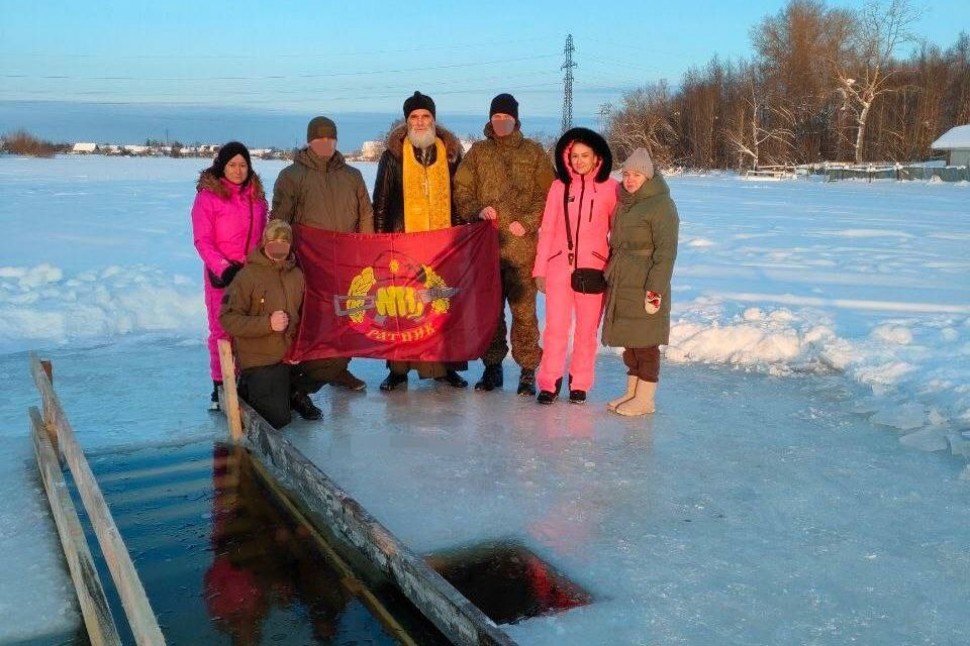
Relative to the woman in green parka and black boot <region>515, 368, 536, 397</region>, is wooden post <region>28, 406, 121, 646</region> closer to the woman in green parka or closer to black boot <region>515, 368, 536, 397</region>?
black boot <region>515, 368, 536, 397</region>


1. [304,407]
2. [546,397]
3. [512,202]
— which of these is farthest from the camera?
[512,202]

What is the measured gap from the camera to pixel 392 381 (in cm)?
570

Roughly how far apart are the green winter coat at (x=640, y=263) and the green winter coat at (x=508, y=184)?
2.21 feet

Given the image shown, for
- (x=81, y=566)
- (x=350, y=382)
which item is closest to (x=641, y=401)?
(x=350, y=382)

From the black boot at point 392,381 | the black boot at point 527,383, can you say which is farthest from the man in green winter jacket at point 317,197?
the black boot at point 527,383

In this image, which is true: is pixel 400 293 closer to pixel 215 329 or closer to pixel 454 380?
pixel 454 380

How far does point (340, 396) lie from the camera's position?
5547mm

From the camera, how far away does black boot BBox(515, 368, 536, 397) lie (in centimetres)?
557

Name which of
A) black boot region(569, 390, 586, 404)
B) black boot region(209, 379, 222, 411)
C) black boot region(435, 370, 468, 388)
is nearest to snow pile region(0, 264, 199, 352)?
black boot region(209, 379, 222, 411)

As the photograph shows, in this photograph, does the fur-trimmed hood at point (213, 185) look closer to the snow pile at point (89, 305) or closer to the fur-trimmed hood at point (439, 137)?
the fur-trimmed hood at point (439, 137)

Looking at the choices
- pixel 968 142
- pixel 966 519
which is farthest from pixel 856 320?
pixel 968 142

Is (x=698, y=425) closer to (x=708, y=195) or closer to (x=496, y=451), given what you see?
(x=496, y=451)

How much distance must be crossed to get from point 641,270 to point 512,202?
107 cm

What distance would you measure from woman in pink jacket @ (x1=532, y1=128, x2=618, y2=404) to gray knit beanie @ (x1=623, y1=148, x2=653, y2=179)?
0.18 metres
